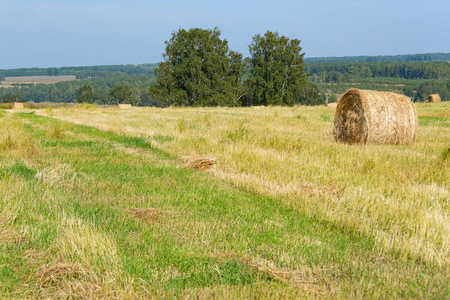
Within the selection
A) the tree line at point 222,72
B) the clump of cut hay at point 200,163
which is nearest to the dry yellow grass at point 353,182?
the clump of cut hay at point 200,163

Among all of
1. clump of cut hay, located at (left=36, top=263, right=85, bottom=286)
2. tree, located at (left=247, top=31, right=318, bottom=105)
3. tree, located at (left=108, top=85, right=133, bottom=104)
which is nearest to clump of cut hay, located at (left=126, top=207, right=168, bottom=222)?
clump of cut hay, located at (left=36, top=263, right=85, bottom=286)

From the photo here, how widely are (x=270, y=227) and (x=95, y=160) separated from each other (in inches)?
212

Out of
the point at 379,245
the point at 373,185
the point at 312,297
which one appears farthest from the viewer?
the point at 373,185

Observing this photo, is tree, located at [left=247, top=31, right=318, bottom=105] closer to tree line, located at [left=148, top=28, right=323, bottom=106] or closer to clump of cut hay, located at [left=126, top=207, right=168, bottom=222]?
tree line, located at [left=148, top=28, right=323, bottom=106]

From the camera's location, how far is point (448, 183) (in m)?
7.10

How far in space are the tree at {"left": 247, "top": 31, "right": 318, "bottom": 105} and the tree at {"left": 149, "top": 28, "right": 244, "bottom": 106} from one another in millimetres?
3999

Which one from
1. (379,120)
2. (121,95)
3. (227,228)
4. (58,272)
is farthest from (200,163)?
(121,95)

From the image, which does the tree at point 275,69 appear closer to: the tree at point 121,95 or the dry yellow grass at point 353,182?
the dry yellow grass at point 353,182

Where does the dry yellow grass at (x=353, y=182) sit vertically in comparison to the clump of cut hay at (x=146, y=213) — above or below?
below

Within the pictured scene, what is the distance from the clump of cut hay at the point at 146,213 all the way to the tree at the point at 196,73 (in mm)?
54523

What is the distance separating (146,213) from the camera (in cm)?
516

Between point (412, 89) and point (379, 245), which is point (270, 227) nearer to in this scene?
point (379, 245)

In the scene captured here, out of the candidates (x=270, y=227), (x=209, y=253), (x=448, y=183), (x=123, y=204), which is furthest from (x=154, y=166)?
(x=448, y=183)

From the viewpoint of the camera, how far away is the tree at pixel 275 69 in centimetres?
6581
